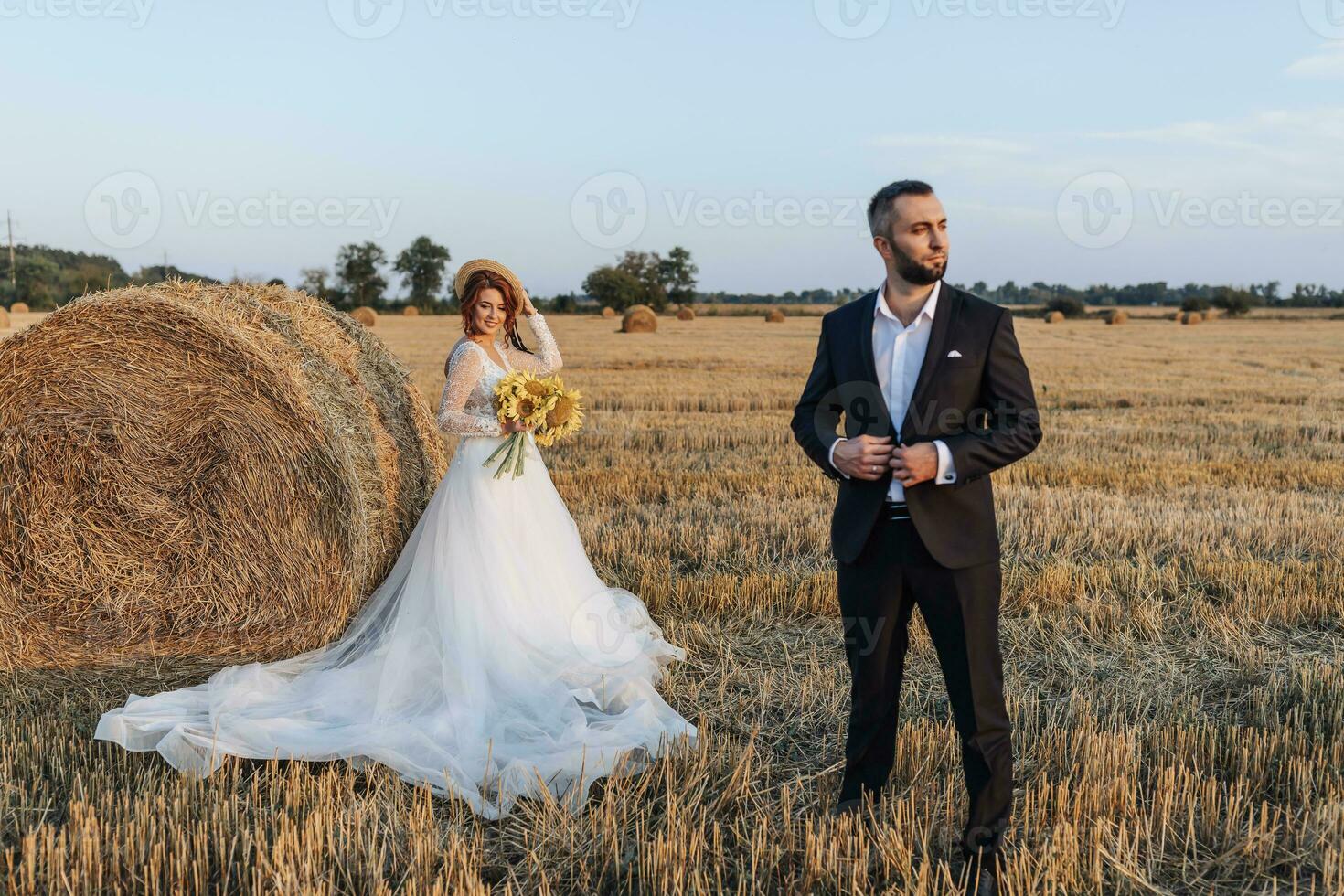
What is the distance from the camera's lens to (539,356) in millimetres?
5445

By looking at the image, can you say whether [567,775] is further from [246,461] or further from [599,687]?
[246,461]

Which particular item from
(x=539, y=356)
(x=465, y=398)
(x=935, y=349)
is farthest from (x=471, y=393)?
(x=935, y=349)

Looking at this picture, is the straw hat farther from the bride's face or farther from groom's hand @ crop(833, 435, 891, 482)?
groom's hand @ crop(833, 435, 891, 482)

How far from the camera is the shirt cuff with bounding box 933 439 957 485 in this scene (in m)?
3.06

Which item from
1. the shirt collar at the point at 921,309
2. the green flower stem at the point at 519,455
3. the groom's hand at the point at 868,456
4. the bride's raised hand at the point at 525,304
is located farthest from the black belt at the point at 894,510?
the bride's raised hand at the point at 525,304

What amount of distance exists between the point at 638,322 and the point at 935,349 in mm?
32221

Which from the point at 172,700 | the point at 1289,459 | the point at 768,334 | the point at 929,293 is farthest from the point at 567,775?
the point at 768,334

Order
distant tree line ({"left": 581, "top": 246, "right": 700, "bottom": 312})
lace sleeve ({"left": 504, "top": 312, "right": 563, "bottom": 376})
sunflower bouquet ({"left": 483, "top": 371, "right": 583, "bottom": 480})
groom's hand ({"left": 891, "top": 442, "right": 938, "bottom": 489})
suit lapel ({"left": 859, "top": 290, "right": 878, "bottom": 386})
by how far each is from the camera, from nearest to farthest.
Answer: groom's hand ({"left": 891, "top": 442, "right": 938, "bottom": 489}), suit lapel ({"left": 859, "top": 290, "right": 878, "bottom": 386}), sunflower bouquet ({"left": 483, "top": 371, "right": 583, "bottom": 480}), lace sleeve ({"left": 504, "top": 312, "right": 563, "bottom": 376}), distant tree line ({"left": 581, "top": 246, "right": 700, "bottom": 312})

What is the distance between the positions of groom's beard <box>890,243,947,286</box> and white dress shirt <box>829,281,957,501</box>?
123 millimetres

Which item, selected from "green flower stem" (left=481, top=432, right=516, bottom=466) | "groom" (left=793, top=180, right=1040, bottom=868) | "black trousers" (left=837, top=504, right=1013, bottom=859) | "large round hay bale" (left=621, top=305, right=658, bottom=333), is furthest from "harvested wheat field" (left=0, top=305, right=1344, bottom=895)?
"large round hay bale" (left=621, top=305, right=658, bottom=333)

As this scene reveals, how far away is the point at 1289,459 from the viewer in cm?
1039

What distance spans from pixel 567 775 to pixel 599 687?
80 centimetres

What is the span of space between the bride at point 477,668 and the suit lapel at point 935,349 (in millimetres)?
1653

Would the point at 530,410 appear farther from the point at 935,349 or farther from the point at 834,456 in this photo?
the point at 935,349
